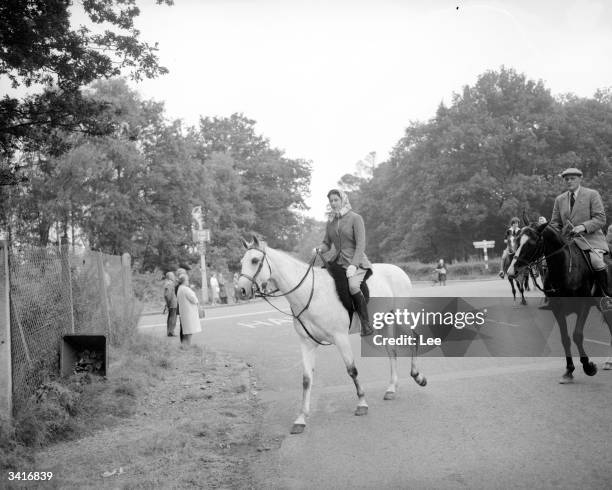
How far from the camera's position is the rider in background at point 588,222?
7395mm

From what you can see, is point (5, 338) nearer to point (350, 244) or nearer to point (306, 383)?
point (306, 383)

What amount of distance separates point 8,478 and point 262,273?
3212 millimetres

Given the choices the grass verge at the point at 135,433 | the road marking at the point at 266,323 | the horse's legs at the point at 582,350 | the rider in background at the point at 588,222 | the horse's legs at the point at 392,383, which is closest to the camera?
the grass verge at the point at 135,433

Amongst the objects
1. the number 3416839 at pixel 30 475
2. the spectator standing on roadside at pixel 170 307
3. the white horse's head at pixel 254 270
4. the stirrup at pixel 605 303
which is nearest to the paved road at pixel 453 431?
the stirrup at pixel 605 303

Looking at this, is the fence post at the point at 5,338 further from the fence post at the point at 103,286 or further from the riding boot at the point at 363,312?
the riding boot at the point at 363,312

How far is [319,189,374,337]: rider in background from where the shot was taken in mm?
6570

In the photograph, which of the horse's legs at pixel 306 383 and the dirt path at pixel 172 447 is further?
the horse's legs at pixel 306 383

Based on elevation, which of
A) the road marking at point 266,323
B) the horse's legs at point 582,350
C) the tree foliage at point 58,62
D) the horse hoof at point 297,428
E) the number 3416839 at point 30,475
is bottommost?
the road marking at point 266,323

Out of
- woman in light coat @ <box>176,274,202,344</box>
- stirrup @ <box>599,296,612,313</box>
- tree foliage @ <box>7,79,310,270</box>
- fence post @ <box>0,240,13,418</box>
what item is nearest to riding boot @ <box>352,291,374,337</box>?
stirrup @ <box>599,296,612,313</box>

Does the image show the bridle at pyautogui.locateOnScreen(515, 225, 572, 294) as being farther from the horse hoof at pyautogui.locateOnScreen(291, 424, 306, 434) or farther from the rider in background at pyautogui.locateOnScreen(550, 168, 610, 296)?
the horse hoof at pyautogui.locateOnScreen(291, 424, 306, 434)

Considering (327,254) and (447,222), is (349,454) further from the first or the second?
(447,222)

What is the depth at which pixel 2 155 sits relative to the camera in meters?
Answer: 8.53

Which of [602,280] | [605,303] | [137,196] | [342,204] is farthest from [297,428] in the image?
[137,196]

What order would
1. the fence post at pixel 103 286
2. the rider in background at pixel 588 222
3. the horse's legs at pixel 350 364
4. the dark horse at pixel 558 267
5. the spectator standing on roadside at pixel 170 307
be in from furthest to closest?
1. the spectator standing on roadside at pixel 170 307
2. the fence post at pixel 103 286
3. the rider in background at pixel 588 222
4. the dark horse at pixel 558 267
5. the horse's legs at pixel 350 364
